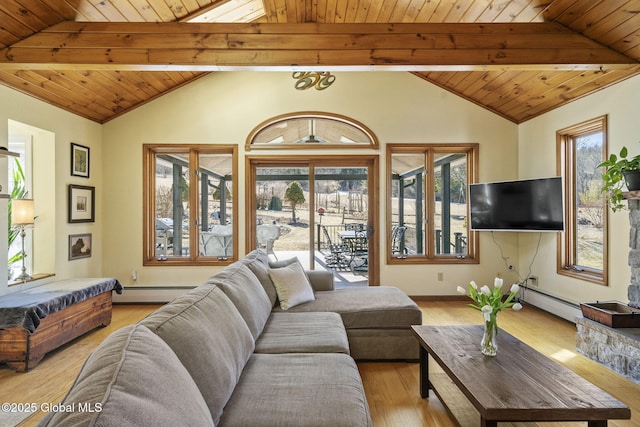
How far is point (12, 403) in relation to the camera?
2375mm

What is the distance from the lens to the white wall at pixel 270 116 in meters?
4.82

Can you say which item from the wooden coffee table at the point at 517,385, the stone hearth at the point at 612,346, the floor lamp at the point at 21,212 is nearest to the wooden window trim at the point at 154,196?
the floor lamp at the point at 21,212

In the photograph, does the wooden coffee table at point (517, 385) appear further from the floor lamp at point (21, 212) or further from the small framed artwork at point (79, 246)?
the small framed artwork at point (79, 246)

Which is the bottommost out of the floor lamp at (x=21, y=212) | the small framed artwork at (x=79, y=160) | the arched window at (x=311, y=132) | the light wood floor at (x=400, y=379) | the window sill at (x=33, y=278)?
the light wood floor at (x=400, y=379)

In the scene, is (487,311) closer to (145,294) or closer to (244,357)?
(244,357)

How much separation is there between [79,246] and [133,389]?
→ 430cm

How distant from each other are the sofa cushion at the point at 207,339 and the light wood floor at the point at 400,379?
107 centimetres

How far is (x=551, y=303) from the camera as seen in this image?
4.26 metres

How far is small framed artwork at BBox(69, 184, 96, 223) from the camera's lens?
13.8 ft

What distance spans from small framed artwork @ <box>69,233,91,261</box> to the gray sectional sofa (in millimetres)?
2642

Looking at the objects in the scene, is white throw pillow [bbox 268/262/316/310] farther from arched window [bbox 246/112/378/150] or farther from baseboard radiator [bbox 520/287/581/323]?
baseboard radiator [bbox 520/287/581/323]

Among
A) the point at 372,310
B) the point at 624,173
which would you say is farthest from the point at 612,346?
the point at 372,310

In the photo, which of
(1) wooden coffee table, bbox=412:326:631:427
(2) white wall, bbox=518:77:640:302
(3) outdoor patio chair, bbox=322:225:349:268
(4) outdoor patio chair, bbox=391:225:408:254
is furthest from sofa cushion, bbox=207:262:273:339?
(2) white wall, bbox=518:77:640:302

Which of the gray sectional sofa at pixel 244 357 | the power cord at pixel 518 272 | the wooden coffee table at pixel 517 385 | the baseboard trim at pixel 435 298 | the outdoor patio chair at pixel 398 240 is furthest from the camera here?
the outdoor patio chair at pixel 398 240
